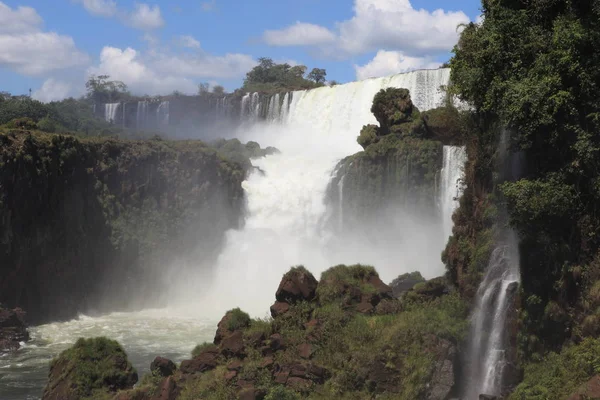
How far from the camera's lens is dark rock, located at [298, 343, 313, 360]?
17.3m

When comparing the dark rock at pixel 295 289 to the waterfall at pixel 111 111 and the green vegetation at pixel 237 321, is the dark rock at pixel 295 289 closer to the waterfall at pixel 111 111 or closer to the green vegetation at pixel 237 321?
the green vegetation at pixel 237 321

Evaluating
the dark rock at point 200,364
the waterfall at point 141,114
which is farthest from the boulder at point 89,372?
the waterfall at point 141,114

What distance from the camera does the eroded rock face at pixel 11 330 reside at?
25875 millimetres

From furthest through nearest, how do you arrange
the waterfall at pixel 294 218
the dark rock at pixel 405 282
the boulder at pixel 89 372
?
the waterfall at pixel 294 218 → the dark rock at pixel 405 282 → the boulder at pixel 89 372

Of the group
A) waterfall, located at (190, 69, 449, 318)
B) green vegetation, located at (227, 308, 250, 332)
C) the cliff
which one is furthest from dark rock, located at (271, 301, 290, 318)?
the cliff

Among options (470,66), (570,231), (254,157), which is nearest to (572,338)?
(570,231)

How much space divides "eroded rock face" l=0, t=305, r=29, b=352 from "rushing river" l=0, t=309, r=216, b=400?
0.36 m

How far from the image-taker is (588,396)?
40.5 feet

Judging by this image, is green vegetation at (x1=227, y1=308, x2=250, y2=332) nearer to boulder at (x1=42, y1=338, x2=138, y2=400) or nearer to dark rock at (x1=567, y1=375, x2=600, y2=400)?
boulder at (x1=42, y1=338, x2=138, y2=400)

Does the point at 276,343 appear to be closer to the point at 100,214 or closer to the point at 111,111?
the point at 100,214

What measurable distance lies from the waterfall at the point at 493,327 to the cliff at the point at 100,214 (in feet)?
64.5


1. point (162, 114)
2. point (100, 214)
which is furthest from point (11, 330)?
point (162, 114)

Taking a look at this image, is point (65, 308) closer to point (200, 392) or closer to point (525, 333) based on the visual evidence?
point (200, 392)

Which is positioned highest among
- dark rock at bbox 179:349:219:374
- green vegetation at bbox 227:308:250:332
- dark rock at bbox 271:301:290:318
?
dark rock at bbox 271:301:290:318
